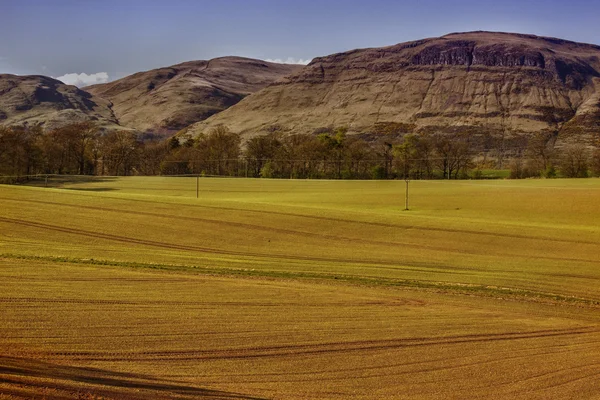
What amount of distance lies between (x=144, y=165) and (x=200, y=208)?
9268 centimetres

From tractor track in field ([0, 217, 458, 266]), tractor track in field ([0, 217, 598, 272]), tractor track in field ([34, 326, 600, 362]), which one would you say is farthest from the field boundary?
tractor track in field ([34, 326, 600, 362])

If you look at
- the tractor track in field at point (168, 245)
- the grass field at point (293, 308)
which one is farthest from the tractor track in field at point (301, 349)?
the tractor track in field at point (168, 245)

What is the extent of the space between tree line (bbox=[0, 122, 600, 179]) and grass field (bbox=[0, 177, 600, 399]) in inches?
2897

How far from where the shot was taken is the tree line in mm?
112312

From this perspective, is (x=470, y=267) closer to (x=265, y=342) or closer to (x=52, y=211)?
(x=265, y=342)

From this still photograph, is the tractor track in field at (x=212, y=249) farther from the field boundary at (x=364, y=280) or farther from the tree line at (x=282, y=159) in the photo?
the tree line at (x=282, y=159)

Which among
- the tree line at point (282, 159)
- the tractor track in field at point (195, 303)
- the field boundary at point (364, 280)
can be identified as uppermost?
the tree line at point (282, 159)

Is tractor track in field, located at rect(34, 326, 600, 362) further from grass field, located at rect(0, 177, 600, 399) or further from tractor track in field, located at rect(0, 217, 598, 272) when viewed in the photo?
tractor track in field, located at rect(0, 217, 598, 272)

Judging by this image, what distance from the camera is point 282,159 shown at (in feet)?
391

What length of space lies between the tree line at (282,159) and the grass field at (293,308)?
73585 mm

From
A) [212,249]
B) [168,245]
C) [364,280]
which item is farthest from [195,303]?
[168,245]

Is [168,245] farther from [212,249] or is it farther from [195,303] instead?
[195,303]

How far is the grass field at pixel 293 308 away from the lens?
12.5 meters

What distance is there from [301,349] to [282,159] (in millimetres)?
105542
